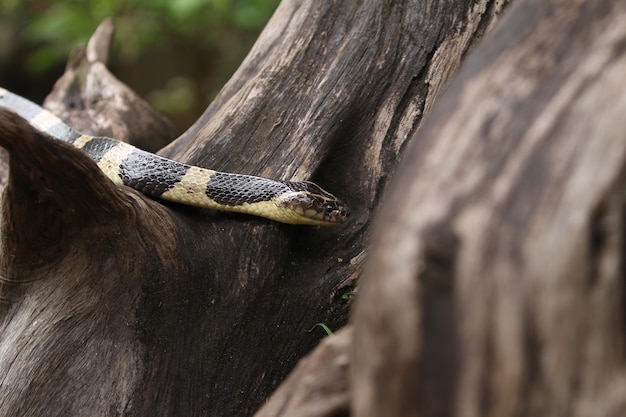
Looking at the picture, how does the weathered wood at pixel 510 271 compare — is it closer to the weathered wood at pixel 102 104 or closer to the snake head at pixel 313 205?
the snake head at pixel 313 205

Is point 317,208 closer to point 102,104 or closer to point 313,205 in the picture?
point 313,205

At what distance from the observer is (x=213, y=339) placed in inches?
111

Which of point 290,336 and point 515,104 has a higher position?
point 515,104

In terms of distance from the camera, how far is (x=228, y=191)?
9.78ft

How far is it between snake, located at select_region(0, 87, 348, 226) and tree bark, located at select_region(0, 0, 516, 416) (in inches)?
3.4

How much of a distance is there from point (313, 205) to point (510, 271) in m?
1.74

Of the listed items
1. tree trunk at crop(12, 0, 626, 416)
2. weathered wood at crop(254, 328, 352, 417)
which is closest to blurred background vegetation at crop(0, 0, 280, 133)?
tree trunk at crop(12, 0, 626, 416)

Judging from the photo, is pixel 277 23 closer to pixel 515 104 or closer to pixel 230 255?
pixel 230 255

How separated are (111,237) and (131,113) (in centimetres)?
234

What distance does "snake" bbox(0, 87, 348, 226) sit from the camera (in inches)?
116

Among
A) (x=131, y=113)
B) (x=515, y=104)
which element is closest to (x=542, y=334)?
(x=515, y=104)

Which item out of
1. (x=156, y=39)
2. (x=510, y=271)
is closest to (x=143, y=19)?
(x=156, y=39)

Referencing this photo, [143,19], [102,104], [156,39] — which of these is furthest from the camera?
[156,39]

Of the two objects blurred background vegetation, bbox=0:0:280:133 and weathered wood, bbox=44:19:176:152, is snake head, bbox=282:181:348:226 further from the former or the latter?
blurred background vegetation, bbox=0:0:280:133
